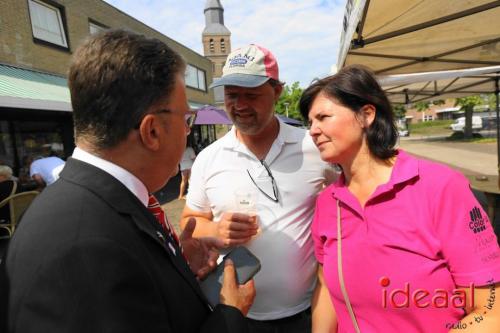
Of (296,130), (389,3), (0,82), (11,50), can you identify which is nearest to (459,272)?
(296,130)

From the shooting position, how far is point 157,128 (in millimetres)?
1014

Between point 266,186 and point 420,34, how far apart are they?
2850 millimetres

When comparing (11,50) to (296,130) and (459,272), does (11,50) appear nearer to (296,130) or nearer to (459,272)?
(296,130)

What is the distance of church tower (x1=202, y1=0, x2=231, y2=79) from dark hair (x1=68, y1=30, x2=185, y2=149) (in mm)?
65035

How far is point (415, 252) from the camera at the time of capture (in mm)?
1322

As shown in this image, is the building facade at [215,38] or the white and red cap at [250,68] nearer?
the white and red cap at [250,68]

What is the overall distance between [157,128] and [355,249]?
3.24 ft

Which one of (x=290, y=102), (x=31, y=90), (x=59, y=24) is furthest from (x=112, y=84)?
(x=290, y=102)

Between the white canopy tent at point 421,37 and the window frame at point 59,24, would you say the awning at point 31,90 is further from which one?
the white canopy tent at point 421,37

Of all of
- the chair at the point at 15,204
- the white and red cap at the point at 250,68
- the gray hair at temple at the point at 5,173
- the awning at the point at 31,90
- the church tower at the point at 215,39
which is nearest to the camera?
the white and red cap at the point at 250,68

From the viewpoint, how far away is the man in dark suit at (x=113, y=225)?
743mm

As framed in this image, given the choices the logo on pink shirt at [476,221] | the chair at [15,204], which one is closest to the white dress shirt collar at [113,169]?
the logo on pink shirt at [476,221]

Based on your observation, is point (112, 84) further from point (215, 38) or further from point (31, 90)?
point (215, 38)

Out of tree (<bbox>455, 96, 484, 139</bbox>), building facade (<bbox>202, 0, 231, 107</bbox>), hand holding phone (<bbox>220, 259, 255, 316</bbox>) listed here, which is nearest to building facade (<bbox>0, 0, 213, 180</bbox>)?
hand holding phone (<bbox>220, 259, 255, 316</bbox>)
